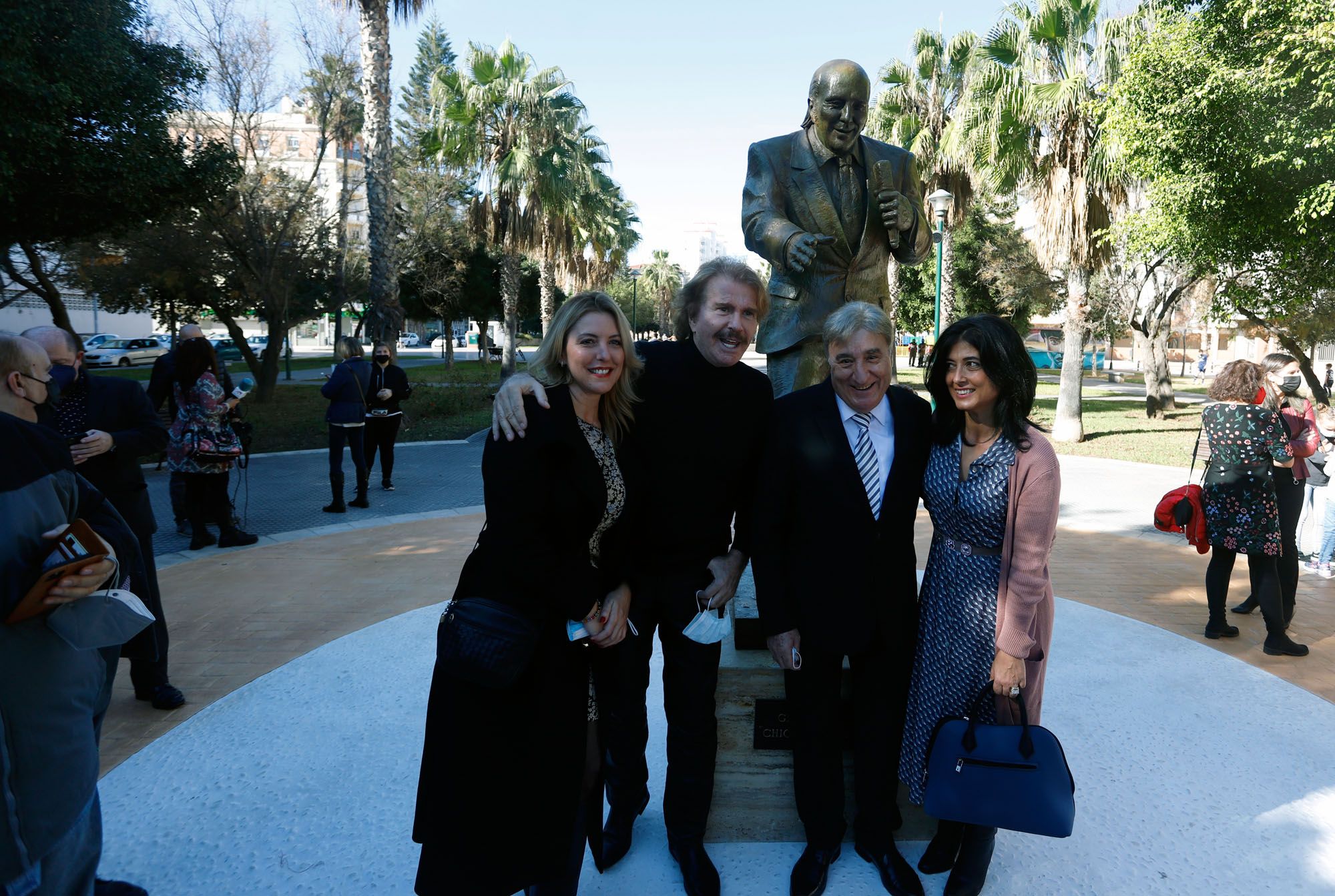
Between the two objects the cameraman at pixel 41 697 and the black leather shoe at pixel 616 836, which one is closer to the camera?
the cameraman at pixel 41 697

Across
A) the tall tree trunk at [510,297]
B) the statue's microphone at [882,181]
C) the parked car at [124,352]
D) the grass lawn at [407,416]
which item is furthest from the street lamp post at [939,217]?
the parked car at [124,352]

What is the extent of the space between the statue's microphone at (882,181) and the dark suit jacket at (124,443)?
3.52 meters

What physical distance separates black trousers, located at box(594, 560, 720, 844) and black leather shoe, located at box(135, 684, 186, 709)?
256 centimetres

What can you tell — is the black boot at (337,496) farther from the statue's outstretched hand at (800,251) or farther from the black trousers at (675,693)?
the statue's outstretched hand at (800,251)

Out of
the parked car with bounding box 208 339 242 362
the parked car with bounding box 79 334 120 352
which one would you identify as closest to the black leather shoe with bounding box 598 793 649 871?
the parked car with bounding box 208 339 242 362

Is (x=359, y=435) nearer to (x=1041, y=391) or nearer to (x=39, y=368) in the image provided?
(x=39, y=368)

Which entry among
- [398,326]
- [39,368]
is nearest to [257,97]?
[398,326]

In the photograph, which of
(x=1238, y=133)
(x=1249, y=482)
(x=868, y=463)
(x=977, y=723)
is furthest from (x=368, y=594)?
(x=1238, y=133)

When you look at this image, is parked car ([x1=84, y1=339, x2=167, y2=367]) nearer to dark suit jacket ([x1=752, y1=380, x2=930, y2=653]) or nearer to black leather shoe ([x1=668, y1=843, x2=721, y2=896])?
black leather shoe ([x1=668, y1=843, x2=721, y2=896])

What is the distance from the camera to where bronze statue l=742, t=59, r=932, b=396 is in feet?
11.0

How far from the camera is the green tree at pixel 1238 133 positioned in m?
8.70

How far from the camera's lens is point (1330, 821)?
10.2ft

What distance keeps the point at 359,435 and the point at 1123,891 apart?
7.93 metres

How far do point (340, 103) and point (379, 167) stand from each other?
21.4 feet
